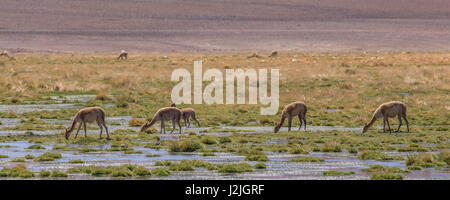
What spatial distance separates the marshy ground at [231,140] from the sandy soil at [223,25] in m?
78.5

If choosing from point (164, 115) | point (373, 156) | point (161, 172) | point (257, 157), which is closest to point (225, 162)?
point (257, 157)

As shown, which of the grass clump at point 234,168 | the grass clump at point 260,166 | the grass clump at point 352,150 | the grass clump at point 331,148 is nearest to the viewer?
the grass clump at point 234,168

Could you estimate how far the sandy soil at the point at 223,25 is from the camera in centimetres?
12431

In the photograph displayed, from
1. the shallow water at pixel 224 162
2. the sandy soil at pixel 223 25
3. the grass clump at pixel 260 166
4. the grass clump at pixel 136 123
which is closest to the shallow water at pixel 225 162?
the shallow water at pixel 224 162

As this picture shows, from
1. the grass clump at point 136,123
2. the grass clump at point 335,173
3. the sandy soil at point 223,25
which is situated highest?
the sandy soil at point 223,25

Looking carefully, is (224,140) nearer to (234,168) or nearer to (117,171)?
(234,168)

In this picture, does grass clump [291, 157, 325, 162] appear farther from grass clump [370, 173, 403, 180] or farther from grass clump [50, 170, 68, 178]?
grass clump [50, 170, 68, 178]

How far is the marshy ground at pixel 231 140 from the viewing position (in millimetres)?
16891

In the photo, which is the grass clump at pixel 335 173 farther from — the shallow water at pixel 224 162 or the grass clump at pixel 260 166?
the grass clump at pixel 260 166

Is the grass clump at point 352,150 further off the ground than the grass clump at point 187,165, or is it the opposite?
the grass clump at point 352,150

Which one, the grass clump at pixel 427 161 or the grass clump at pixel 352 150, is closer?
the grass clump at pixel 427 161

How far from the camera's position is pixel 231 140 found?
22.7m

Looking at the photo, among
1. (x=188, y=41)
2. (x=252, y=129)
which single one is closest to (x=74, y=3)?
(x=188, y=41)

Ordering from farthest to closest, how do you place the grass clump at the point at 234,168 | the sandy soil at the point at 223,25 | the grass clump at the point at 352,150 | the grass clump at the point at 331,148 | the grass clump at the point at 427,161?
the sandy soil at the point at 223,25 < the grass clump at the point at 331,148 < the grass clump at the point at 352,150 < the grass clump at the point at 427,161 < the grass clump at the point at 234,168
